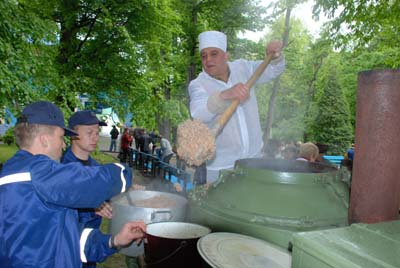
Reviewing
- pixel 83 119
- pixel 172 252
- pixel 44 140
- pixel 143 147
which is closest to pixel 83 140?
pixel 83 119

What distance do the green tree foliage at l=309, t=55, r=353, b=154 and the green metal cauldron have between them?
59.3 ft

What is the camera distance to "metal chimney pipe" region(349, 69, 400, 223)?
6.11ft

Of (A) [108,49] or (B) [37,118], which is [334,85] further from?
(B) [37,118]

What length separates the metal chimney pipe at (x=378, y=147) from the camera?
186cm

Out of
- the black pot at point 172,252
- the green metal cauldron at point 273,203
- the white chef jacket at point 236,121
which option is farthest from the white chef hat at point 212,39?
the black pot at point 172,252

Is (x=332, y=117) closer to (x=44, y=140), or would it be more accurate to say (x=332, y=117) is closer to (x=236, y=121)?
(x=236, y=121)

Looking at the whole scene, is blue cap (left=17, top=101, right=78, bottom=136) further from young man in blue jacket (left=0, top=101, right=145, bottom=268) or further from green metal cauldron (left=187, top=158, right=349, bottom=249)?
green metal cauldron (left=187, top=158, right=349, bottom=249)

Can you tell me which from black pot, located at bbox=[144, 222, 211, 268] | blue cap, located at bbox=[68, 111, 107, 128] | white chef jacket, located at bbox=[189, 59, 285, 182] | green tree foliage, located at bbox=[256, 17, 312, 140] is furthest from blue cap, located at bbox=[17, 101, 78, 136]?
green tree foliage, located at bbox=[256, 17, 312, 140]

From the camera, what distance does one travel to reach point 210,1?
1102cm

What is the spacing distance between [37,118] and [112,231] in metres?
1.05

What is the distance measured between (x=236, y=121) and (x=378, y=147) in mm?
1788

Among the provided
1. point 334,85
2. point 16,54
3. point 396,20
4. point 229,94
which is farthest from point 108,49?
point 334,85

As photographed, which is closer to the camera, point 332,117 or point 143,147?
point 143,147

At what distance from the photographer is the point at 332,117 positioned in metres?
20.0
